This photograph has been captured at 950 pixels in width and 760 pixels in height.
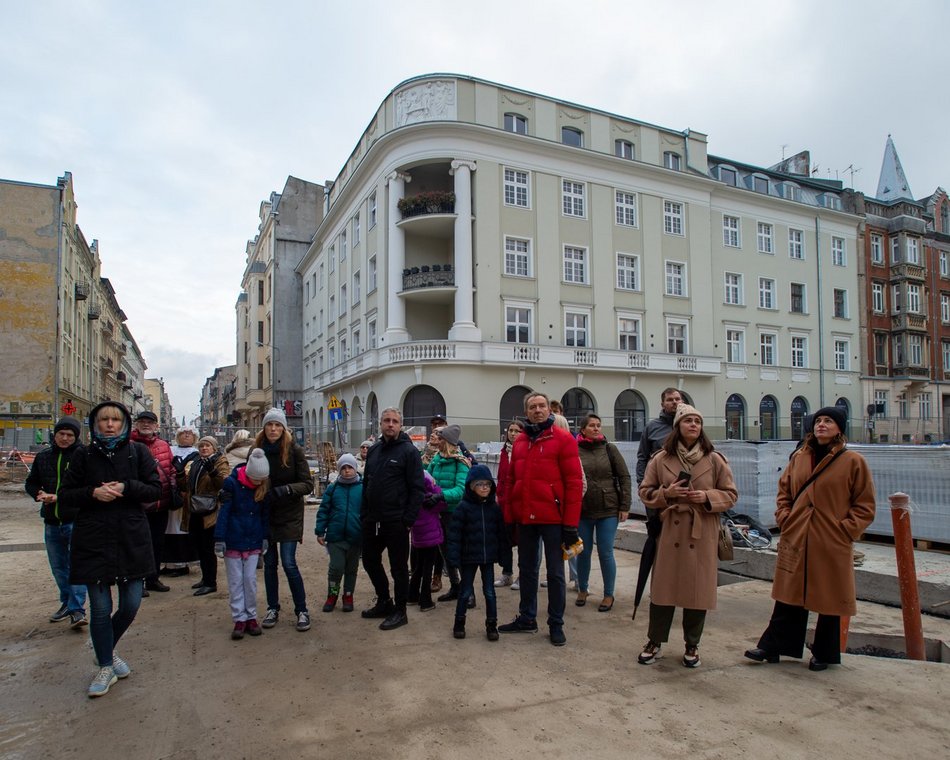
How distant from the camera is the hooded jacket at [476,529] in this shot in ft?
18.9

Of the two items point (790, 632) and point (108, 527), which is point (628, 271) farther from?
point (108, 527)

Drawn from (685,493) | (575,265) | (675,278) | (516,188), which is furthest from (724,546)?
(675,278)

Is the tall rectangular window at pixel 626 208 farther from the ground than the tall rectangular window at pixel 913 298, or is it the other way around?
the tall rectangular window at pixel 626 208

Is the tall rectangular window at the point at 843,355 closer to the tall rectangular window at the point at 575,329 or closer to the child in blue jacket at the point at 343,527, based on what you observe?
the tall rectangular window at the point at 575,329

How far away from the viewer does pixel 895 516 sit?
202 inches

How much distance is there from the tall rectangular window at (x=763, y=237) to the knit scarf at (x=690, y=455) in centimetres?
3539

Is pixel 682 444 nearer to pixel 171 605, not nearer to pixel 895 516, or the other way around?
pixel 895 516

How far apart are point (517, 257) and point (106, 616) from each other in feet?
85.6

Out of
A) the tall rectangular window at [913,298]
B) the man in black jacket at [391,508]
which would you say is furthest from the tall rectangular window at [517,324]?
the tall rectangular window at [913,298]

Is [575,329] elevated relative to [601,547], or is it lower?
elevated

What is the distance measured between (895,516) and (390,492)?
4248 mm

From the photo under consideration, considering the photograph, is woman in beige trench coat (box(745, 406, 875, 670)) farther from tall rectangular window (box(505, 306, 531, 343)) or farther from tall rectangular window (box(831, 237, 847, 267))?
tall rectangular window (box(831, 237, 847, 267))

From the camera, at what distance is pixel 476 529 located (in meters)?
5.82

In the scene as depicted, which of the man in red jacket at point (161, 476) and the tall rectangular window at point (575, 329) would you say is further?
the tall rectangular window at point (575, 329)
